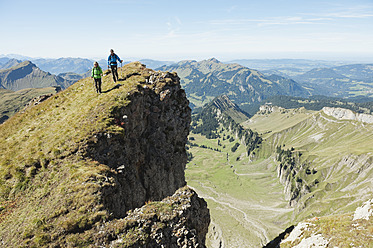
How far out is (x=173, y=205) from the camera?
24922mm

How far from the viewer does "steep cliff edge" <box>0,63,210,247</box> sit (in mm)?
21172

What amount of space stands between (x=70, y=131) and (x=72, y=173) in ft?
27.0

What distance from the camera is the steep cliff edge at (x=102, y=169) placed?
21.2 metres

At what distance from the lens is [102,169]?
88.4 feet

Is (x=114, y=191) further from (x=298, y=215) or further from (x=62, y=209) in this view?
(x=298, y=215)

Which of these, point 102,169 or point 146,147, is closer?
point 102,169

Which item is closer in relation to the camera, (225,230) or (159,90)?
(159,90)

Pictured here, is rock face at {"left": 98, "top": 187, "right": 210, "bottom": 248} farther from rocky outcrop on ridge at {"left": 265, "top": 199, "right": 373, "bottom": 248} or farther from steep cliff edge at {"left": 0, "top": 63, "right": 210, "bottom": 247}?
rocky outcrop on ridge at {"left": 265, "top": 199, "right": 373, "bottom": 248}

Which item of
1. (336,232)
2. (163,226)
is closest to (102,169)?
(163,226)

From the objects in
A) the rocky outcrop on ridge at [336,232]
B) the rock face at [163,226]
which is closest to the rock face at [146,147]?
the rock face at [163,226]

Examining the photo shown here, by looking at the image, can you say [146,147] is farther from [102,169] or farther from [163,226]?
[163,226]

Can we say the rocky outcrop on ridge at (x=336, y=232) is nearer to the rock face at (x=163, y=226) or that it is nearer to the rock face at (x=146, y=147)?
the rock face at (x=146, y=147)

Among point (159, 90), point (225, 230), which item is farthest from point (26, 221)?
point (225, 230)

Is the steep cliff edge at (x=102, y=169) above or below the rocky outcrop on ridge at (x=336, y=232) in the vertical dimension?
above
